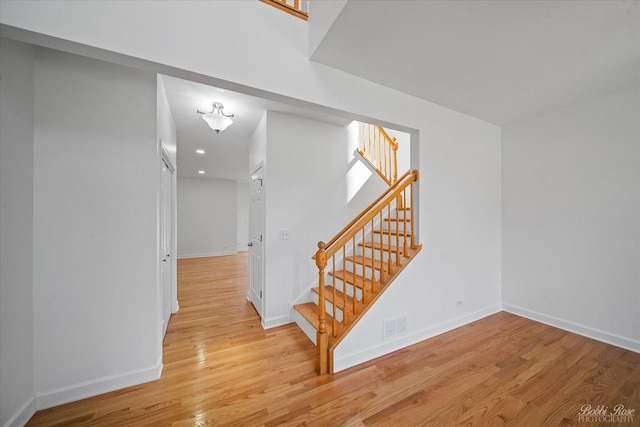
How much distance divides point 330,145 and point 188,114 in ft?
6.39

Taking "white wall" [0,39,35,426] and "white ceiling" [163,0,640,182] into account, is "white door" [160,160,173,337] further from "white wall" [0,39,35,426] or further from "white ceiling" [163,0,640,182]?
"white wall" [0,39,35,426]

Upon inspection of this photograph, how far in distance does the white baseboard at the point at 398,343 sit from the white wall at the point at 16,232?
213 cm

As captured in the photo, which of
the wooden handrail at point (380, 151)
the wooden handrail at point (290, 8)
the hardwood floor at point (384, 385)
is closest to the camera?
the hardwood floor at point (384, 385)

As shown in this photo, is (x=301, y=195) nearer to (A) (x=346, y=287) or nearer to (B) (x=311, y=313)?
(A) (x=346, y=287)

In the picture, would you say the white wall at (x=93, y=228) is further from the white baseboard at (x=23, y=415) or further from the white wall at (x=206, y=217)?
the white wall at (x=206, y=217)

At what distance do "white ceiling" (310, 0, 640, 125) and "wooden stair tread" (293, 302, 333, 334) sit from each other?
2.44m

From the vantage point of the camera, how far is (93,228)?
66.6 inches

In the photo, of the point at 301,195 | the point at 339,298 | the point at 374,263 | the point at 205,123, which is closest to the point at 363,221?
the point at 374,263

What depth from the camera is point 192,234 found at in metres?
7.56

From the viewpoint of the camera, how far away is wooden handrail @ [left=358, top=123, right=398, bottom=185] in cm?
360

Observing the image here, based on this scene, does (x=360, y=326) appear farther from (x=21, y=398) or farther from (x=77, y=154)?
(x=77, y=154)

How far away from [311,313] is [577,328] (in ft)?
9.97

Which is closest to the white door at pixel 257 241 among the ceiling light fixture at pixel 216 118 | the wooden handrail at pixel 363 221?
the ceiling light fixture at pixel 216 118

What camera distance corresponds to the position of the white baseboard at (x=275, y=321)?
2.76 metres
